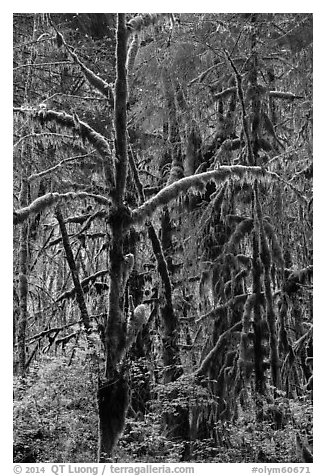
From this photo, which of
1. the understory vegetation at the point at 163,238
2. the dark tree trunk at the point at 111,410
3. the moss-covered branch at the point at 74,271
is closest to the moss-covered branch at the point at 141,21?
the understory vegetation at the point at 163,238

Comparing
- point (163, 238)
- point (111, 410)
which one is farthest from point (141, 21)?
point (111, 410)

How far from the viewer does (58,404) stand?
5.62 m

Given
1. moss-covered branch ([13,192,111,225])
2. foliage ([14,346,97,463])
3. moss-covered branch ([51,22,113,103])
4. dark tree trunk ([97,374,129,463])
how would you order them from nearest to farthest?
1. foliage ([14,346,97,463])
2. dark tree trunk ([97,374,129,463])
3. moss-covered branch ([13,192,111,225])
4. moss-covered branch ([51,22,113,103])

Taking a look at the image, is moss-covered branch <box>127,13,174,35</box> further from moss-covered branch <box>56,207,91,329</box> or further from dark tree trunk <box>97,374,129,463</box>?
dark tree trunk <box>97,374,129,463</box>

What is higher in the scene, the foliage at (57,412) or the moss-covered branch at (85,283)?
the moss-covered branch at (85,283)

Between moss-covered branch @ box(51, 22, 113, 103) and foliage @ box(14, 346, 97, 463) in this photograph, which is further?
moss-covered branch @ box(51, 22, 113, 103)

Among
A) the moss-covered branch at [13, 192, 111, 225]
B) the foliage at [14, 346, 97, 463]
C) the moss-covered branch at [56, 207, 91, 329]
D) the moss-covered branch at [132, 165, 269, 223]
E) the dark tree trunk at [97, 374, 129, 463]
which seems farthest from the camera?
the moss-covered branch at [56, 207, 91, 329]

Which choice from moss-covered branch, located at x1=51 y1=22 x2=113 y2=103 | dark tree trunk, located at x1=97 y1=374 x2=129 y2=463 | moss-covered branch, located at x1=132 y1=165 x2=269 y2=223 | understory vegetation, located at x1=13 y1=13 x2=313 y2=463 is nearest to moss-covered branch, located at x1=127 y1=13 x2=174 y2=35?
understory vegetation, located at x1=13 y1=13 x2=313 y2=463

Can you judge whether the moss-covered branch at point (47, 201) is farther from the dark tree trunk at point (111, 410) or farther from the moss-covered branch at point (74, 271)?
the dark tree trunk at point (111, 410)

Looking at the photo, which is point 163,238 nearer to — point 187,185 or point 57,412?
point 187,185

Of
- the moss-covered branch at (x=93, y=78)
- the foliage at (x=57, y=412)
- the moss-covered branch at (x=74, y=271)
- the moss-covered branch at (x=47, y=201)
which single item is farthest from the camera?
the moss-covered branch at (x=74, y=271)

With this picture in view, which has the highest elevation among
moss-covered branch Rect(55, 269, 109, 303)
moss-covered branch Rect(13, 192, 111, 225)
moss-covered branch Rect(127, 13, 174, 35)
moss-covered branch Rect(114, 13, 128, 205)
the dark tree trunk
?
moss-covered branch Rect(127, 13, 174, 35)

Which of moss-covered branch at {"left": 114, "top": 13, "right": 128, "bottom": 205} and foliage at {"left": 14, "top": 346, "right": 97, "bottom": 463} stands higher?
moss-covered branch at {"left": 114, "top": 13, "right": 128, "bottom": 205}

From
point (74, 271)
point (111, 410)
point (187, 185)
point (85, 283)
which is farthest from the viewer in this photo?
point (74, 271)
